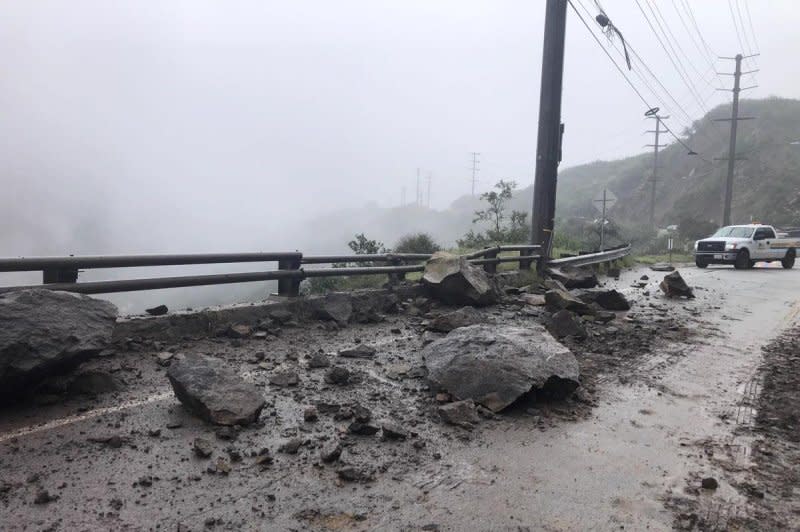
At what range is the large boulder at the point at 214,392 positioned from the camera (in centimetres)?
412

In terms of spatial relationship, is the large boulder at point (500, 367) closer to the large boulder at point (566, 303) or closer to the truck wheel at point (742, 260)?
the large boulder at point (566, 303)

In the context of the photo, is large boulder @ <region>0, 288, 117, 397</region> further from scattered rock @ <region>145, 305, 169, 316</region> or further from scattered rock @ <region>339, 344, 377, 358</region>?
scattered rock @ <region>339, 344, 377, 358</region>

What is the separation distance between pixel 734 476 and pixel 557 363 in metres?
1.71

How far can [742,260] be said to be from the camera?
1027 inches

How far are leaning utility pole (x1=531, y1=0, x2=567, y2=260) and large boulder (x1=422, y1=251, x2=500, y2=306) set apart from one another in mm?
5569

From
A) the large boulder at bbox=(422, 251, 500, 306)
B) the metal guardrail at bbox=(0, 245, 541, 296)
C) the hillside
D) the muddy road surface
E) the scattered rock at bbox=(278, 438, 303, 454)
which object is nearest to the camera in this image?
the muddy road surface

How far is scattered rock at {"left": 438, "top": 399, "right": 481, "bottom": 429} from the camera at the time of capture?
14.5 feet

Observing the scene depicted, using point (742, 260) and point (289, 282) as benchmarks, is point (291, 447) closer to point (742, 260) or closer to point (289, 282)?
point (289, 282)

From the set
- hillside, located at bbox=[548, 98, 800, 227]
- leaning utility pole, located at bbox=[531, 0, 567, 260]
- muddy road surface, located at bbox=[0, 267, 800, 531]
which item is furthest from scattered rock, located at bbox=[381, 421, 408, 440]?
hillside, located at bbox=[548, 98, 800, 227]

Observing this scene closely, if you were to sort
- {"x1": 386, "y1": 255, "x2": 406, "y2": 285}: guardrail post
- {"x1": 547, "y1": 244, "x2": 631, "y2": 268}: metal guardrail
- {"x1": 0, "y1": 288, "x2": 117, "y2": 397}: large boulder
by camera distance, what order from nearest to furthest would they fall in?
{"x1": 0, "y1": 288, "x2": 117, "y2": 397}: large boulder < {"x1": 386, "y1": 255, "x2": 406, "y2": 285}: guardrail post < {"x1": 547, "y1": 244, "x2": 631, "y2": 268}: metal guardrail

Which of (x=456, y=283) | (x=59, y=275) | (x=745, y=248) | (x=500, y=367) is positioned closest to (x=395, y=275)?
(x=456, y=283)

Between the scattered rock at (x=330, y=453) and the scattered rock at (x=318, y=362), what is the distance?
75.4 inches

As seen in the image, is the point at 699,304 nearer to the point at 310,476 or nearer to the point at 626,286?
the point at 626,286

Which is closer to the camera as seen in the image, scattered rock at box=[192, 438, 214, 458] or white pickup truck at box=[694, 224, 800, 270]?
scattered rock at box=[192, 438, 214, 458]
